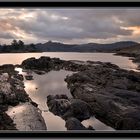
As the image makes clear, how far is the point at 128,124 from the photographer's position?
256 cm

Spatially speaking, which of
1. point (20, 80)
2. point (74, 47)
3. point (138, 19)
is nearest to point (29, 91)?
point (20, 80)

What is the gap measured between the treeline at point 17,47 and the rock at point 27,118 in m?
0.43

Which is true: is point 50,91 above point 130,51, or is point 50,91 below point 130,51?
below

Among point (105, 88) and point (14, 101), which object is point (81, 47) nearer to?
point (105, 88)

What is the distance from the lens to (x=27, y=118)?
8.48 feet

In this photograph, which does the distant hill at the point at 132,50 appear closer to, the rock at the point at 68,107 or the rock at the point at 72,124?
the rock at the point at 68,107

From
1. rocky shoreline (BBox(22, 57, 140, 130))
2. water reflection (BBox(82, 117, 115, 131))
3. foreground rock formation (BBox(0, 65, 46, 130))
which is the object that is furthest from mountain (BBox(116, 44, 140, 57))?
foreground rock formation (BBox(0, 65, 46, 130))

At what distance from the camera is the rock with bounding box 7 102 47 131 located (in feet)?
8.42

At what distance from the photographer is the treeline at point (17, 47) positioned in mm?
2682

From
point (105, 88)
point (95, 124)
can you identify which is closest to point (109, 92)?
point (105, 88)

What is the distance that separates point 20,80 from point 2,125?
361 mm

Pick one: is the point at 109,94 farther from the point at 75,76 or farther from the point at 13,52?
the point at 13,52

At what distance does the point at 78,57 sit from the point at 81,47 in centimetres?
8

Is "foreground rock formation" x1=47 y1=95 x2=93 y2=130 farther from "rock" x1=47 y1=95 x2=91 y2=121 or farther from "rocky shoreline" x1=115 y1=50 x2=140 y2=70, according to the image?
"rocky shoreline" x1=115 y1=50 x2=140 y2=70
